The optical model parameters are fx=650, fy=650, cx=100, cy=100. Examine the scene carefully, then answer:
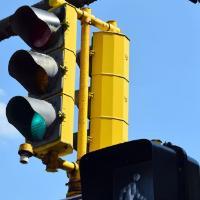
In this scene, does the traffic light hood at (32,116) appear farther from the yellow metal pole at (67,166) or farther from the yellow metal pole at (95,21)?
the yellow metal pole at (95,21)

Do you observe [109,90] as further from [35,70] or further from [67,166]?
[67,166]

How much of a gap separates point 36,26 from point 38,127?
2.67 feet

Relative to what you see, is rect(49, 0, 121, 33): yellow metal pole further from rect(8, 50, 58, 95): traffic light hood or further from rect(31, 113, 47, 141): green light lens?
rect(31, 113, 47, 141): green light lens

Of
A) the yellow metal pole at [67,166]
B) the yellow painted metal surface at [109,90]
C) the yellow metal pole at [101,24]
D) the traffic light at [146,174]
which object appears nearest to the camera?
the traffic light at [146,174]

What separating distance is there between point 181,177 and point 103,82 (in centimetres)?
266

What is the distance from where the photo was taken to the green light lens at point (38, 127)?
4025mm

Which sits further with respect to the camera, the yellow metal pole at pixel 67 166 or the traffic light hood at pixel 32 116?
the yellow metal pole at pixel 67 166

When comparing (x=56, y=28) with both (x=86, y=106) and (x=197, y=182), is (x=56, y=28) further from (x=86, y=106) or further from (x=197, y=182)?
(x=197, y=182)

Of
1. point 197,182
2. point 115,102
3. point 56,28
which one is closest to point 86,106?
point 115,102

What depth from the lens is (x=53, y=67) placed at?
14.1 ft

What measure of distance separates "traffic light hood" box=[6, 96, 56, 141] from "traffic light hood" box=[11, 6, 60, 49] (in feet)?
1.60

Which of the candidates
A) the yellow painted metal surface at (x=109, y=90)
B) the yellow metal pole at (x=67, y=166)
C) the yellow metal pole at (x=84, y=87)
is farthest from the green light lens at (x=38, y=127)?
the yellow painted metal surface at (x=109, y=90)

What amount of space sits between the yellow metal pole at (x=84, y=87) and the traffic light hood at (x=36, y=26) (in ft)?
1.25

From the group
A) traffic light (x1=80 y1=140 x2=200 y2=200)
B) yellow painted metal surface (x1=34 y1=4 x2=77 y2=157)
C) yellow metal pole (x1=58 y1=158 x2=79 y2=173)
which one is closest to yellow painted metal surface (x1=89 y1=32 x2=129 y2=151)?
yellow metal pole (x1=58 y1=158 x2=79 y2=173)
